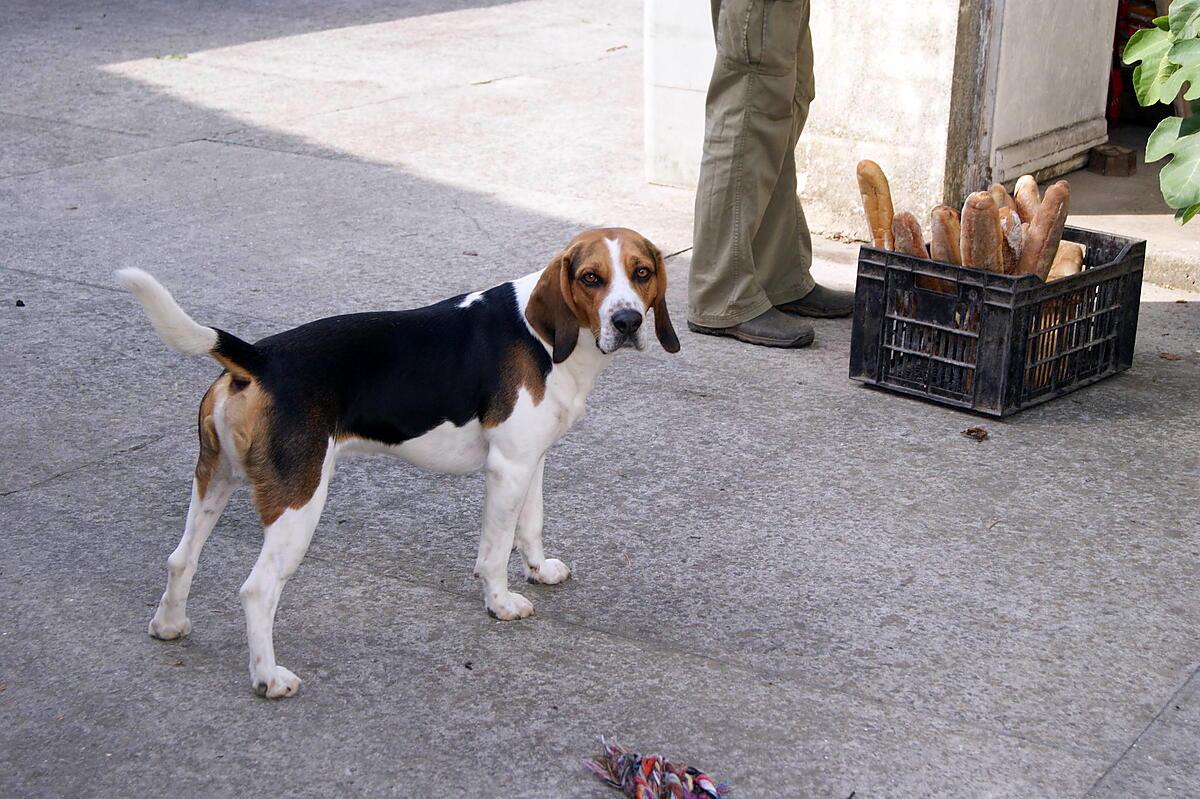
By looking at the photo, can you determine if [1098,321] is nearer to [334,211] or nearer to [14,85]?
[334,211]

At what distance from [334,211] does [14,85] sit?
4206 millimetres

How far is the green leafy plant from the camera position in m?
4.84

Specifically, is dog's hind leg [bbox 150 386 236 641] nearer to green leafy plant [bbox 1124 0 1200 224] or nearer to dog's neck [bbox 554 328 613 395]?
dog's neck [bbox 554 328 613 395]

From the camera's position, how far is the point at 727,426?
4.94 m

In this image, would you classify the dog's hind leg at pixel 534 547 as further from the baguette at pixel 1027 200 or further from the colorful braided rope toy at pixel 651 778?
the baguette at pixel 1027 200

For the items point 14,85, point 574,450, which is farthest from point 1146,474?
point 14,85

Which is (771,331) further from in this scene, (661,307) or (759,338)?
(661,307)

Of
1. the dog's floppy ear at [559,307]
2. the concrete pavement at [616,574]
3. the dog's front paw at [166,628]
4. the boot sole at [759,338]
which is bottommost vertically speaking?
the boot sole at [759,338]

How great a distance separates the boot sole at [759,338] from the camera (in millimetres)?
5695

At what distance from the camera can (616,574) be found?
12.9 feet

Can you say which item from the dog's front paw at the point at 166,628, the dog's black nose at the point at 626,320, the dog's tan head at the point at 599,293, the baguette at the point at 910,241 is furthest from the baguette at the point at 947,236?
the dog's front paw at the point at 166,628

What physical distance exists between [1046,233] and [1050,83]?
2.72 m

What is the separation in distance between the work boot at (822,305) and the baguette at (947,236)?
3.09 ft

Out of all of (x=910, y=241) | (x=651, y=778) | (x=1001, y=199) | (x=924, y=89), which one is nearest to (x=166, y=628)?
(x=651, y=778)
